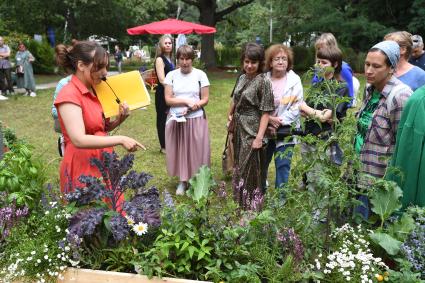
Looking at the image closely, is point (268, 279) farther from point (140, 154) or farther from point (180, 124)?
point (140, 154)

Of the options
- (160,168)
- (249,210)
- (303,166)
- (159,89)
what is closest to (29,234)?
(249,210)

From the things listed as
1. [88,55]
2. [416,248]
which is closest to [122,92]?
[88,55]

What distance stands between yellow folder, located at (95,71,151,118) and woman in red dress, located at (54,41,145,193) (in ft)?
0.14

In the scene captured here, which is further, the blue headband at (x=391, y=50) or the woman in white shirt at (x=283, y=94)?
the woman in white shirt at (x=283, y=94)

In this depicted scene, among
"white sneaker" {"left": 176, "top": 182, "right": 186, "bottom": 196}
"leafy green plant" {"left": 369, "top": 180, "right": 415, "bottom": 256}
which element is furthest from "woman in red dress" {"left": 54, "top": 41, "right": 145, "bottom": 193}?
"white sneaker" {"left": 176, "top": 182, "right": 186, "bottom": 196}

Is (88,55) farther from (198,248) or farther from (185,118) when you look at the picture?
(185,118)

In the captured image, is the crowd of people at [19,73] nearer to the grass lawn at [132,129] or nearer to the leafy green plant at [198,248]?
the grass lawn at [132,129]

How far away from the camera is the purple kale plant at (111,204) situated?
2328 millimetres

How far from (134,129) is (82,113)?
6.88 metres

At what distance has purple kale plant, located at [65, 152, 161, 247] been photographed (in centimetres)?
233

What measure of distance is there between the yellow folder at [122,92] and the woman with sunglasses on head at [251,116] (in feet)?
4.80

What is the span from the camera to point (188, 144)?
17.1ft

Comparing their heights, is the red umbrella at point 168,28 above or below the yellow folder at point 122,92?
above

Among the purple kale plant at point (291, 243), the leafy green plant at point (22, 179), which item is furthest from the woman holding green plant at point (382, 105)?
the leafy green plant at point (22, 179)
